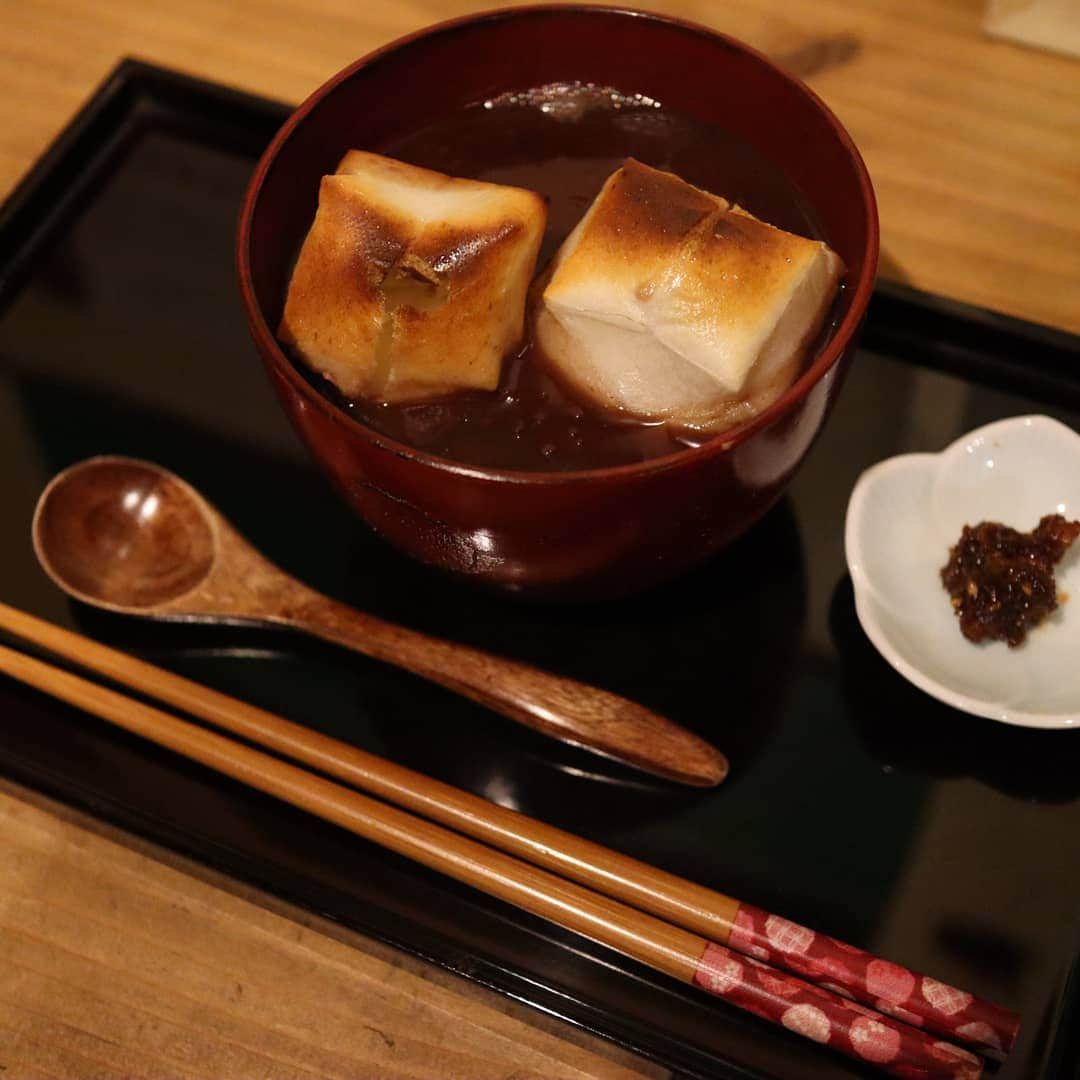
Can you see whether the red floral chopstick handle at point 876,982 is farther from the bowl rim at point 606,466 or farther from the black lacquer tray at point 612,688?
the bowl rim at point 606,466

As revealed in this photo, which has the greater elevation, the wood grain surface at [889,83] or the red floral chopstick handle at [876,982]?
the wood grain surface at [889,83]

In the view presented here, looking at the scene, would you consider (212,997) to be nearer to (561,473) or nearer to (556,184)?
(561,473)

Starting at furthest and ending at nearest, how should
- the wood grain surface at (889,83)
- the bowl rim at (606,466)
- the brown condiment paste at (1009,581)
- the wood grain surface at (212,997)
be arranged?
the wood grain surface at (889,83)
the brown condiment paste at (1009,581)
the wood grain surface at (212,997)
the bowl rim at (606,466)

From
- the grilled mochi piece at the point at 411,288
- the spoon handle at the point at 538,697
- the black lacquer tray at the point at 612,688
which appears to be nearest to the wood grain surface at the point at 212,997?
the black lacquer tray at the point at 612,688

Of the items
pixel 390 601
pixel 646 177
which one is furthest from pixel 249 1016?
pixel 646 177

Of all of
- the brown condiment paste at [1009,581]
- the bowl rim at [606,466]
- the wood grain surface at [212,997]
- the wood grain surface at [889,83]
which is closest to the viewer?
the bowl rim at [606,466]

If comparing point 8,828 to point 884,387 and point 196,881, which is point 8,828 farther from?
point 884,387
